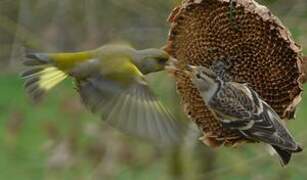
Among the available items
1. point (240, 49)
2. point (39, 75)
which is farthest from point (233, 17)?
point (39, 75)

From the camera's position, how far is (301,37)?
5.18 meters

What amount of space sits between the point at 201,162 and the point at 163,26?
2.96ft

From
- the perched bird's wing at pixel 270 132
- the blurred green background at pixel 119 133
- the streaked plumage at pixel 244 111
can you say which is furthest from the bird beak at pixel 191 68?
the blurred green background at pixel 119 133

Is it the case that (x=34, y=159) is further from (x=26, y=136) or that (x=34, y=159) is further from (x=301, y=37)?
(x=301, y=37)

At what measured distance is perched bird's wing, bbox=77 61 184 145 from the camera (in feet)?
9.93

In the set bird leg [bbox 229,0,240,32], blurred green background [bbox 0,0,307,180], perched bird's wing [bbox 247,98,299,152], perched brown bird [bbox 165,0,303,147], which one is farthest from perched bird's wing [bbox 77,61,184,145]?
blurred green background [bbox 0,0,307,180]

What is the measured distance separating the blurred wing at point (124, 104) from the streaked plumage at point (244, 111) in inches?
6.2

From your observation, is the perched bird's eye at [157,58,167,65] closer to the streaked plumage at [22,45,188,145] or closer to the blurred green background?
the streaked plumage at [22,45,188,145]

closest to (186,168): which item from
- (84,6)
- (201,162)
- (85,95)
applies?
(201,162)

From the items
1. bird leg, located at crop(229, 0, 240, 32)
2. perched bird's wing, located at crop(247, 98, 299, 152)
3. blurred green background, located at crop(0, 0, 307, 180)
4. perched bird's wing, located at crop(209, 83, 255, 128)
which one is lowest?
blurred green background, located at crop(0, 0, 307, 180)

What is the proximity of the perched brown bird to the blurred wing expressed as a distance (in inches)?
5.2

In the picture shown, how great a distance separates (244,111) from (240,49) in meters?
0.20

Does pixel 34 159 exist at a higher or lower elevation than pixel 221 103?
lower

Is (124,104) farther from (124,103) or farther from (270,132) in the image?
(270,132)
